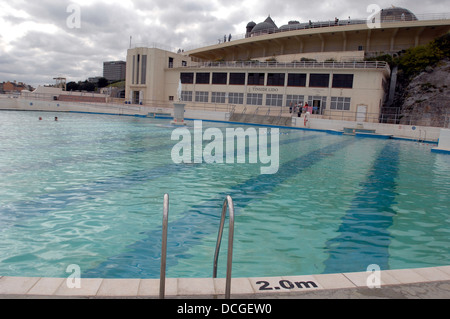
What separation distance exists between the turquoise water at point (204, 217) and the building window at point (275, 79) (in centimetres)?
3395

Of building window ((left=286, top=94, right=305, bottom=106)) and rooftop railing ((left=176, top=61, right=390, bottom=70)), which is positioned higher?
rooftop railing ((left=176, top=61, right=390, bottom=70))

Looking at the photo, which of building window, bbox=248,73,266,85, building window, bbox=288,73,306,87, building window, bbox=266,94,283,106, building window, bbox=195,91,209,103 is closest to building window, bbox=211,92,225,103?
building window, bbox=195,91,209,103

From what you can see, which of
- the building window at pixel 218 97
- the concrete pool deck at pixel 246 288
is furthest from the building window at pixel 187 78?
the concrete pool deck at pixel 246 288

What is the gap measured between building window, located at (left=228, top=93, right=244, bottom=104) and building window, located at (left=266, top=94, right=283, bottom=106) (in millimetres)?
3774

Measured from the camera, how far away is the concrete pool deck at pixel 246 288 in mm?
3225

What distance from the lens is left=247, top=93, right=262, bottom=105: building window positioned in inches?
1822

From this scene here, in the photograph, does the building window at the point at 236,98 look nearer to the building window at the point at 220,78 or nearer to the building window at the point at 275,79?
the building window at the point at 220,78

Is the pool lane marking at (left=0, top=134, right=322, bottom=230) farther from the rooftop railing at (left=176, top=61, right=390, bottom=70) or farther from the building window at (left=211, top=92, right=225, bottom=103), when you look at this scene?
the building window at (left=211, top=92, right=225, bottom=103)

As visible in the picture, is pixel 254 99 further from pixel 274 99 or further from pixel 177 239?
pixel 177 239

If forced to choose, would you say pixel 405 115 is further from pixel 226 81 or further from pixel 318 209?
pixel 318 209

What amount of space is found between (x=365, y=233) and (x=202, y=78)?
153 ft

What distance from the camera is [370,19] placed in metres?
51.3
